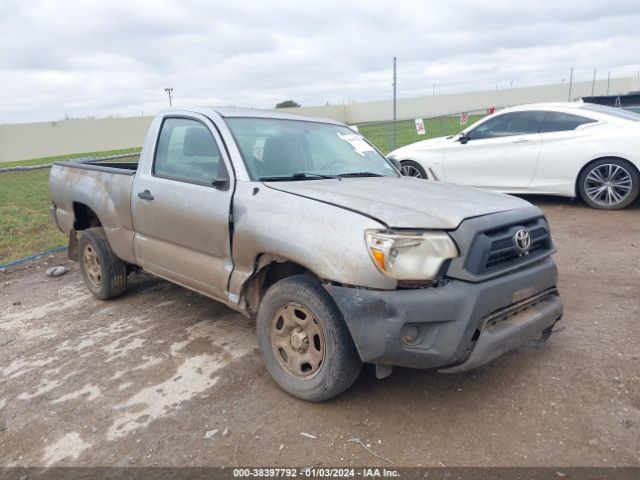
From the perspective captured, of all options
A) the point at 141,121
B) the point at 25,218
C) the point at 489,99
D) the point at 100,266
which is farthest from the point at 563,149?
the point at 489,99

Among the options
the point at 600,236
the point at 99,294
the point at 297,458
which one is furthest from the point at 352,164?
the point at 600,236

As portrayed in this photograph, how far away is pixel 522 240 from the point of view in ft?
10.1

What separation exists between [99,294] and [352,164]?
2938 millimetres

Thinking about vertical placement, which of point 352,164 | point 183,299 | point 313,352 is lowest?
point 183,299

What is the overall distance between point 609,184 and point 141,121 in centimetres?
3835

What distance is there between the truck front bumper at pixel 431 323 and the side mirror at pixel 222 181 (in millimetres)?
1187

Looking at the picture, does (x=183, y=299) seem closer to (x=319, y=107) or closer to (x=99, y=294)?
(x=99, y=294)

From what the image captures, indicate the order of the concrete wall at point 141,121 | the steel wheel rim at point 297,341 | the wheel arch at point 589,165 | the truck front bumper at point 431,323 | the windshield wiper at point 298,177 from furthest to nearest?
the concrete wall at point 141,121
the wheel arch at point 589,165
the windshield wiper at point 298,177
the steel wheel rim at point 297,341
the truck front bumper at point 431,323

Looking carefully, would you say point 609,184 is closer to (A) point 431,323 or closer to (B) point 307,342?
(A) point 431,323

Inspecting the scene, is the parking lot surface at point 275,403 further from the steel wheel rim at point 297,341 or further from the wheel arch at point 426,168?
the wheel arch at point 426,168

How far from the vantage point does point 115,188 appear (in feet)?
15.6

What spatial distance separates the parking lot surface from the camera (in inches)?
110

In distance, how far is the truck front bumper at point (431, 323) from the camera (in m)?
2.73

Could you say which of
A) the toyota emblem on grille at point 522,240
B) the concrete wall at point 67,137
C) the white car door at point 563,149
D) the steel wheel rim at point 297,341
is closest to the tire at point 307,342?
the steel wheel rim at point 297,341
